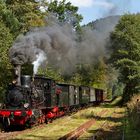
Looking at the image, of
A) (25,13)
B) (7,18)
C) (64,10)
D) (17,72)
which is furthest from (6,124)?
(64,10)

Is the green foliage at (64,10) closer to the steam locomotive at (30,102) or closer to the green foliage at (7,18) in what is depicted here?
the green foliage at (7,18)

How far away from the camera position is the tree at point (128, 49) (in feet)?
177

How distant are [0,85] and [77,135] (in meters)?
12.0

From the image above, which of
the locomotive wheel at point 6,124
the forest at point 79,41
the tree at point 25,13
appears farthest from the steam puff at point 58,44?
the tree at point 25,13

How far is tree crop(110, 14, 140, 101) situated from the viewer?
54.0 metres

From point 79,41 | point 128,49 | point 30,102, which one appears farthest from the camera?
point 128,49

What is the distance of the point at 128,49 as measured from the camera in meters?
55.7

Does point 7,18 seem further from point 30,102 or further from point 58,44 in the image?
point 30,102

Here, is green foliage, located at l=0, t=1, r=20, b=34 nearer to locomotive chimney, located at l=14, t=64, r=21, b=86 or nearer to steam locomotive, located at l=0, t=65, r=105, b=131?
steam locomotive, located at l=0, t=65, r=105, b=131

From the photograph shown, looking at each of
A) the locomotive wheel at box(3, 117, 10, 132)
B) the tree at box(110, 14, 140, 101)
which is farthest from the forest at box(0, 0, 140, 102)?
the locomotive wheel at box(3, 117, 10, 132)

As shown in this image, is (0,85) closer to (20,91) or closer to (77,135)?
(20,91)

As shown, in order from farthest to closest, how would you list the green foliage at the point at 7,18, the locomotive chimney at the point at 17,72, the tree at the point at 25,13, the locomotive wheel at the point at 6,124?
1. the tree at the point at 25,13
2. the green foliage at the point at 7,18
3. the locomotive wheel at the point at 6,124
4. the locomotive chimney at the point at 17,72

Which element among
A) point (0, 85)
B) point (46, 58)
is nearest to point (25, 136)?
point (46, 58)

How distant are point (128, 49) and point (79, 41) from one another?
25.3m
